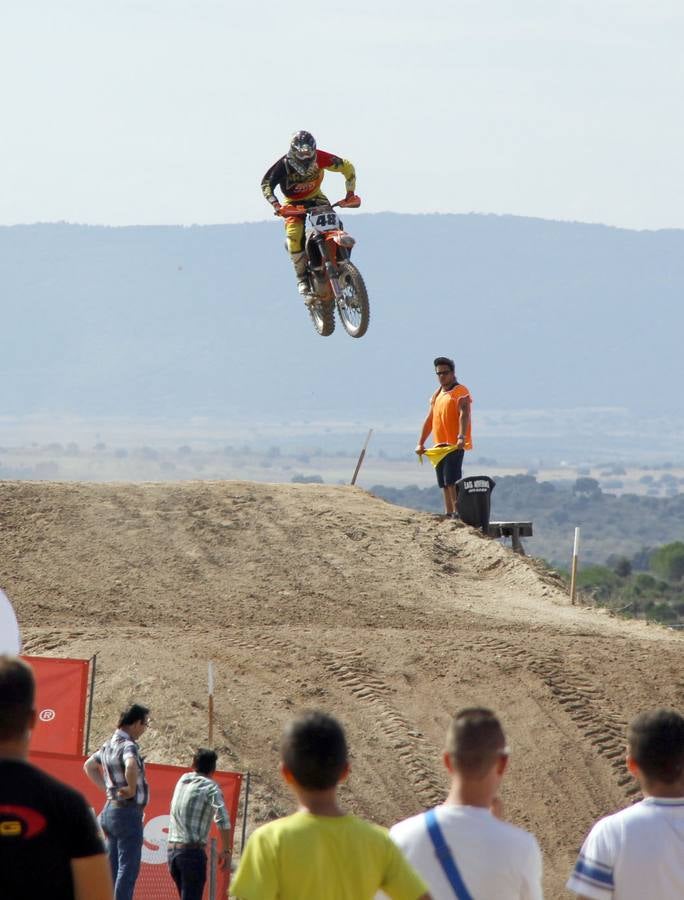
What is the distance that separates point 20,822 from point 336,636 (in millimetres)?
10014

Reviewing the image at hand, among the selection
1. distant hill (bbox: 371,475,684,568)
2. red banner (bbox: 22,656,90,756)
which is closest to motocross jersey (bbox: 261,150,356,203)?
red banner (bbox: 22,656,90,756)

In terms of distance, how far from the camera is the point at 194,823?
8406mm

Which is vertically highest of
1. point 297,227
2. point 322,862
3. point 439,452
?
point 297,227

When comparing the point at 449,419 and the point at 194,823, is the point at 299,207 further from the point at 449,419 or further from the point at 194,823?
the point at 194,823

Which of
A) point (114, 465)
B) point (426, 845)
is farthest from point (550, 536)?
point (426, 845)

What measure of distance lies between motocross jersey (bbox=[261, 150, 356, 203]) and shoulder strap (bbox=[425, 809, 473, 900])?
10732mm

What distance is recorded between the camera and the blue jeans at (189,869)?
846 cm

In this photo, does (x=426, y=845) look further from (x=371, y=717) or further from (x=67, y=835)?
(x=371, y=717)

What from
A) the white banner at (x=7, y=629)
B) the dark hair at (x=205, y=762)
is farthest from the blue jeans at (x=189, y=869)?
the white banner at (x=7, y=629)

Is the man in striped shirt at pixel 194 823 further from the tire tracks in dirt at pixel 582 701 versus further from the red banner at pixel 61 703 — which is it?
the tire tracks in dirt at pixel 582 701

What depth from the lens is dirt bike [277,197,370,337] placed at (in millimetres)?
14594

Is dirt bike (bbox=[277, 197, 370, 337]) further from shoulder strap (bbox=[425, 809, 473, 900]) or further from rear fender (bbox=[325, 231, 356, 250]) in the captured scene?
shoulder strap (bbox=[425, 809, 473, 900])

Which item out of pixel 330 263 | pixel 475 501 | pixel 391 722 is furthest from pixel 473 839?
pixel 475 501

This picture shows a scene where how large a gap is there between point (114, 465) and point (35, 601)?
5248 inches
